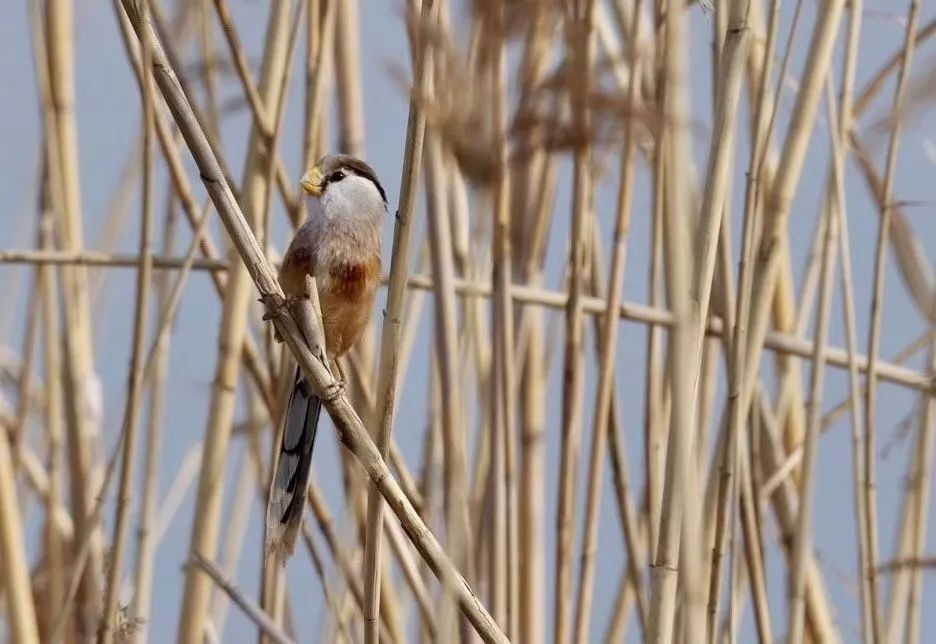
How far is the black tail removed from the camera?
1.70 meters

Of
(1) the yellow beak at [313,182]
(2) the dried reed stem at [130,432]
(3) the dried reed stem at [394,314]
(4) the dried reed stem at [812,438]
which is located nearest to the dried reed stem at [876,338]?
(4) the dried reed stem at [812,438]

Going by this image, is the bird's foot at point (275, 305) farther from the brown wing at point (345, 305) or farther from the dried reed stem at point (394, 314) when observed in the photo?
the brown wing at point (345, 305)

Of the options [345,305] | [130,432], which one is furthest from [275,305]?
[345,305]

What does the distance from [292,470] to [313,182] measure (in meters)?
0.45

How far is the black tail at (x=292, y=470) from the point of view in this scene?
170 cm

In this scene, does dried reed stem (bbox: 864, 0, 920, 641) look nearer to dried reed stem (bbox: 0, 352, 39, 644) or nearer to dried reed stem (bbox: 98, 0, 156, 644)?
dried reed stem (bbox: 98, 0, 156, 644)

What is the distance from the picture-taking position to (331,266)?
6.37ft

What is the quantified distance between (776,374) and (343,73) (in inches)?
35.6

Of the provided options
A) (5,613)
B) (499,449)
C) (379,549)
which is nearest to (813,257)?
(499,449)

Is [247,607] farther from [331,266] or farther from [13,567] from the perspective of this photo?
[331,266]

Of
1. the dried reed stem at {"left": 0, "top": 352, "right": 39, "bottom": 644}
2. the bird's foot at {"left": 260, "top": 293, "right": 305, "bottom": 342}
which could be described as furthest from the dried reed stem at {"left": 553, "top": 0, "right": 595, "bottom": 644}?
the dried reed stem at {"left": 0, "top": 352, "right": 39, "bottom": 644}

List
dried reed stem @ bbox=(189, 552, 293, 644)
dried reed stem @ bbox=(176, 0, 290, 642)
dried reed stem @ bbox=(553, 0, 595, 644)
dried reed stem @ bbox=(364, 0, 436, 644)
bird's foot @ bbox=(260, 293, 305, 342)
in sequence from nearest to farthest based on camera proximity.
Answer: dried reed stem @ bbox=(364, 0, 436, 644), bird's foot @ bbox=(260, 293, 305, 342), dried reed stem @ bbox=(189, 552, 293, 644), dried reed stem @ bbox=(553, 0, 595, 644), dried reed stem @ bbox=(176, 0, 290, 642)

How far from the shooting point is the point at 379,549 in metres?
1.38

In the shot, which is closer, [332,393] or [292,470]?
[332,393]
